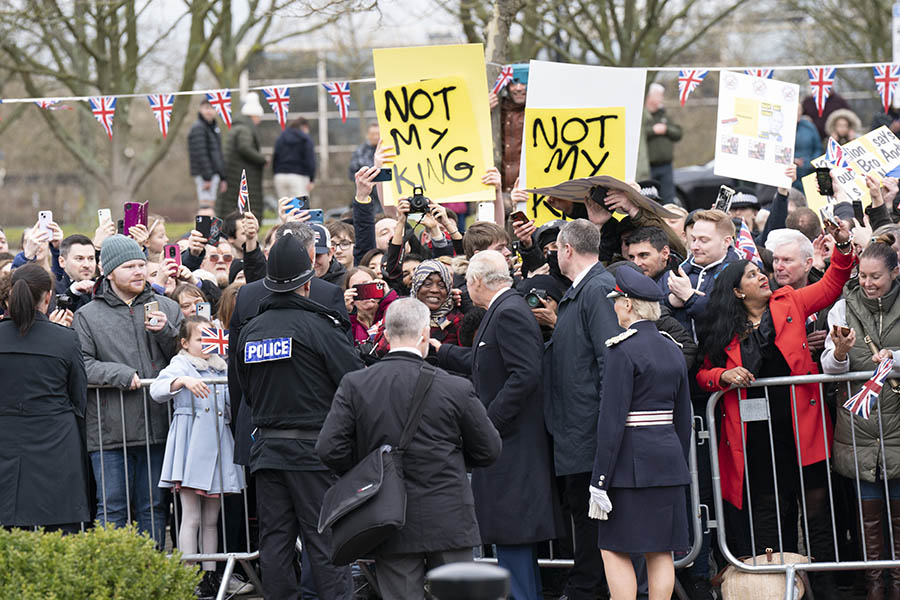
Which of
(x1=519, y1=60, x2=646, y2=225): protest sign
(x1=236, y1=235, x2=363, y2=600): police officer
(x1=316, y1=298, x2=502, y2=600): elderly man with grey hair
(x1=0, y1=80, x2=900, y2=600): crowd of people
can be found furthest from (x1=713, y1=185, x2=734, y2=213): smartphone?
(x1=316, y1=298, x2=502, y2=600): elderly man with grey hair

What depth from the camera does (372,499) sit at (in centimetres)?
600

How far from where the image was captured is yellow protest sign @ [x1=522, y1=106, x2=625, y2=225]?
9.27 meters

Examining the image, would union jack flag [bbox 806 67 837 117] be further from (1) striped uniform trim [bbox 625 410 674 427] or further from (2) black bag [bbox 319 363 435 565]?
(2) black bag [bbox 319 363 435 565]

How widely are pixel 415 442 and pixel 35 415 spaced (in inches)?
108

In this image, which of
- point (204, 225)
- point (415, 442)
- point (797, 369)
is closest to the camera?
point (415, 442)

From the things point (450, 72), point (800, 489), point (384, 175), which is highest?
point (450, 72)

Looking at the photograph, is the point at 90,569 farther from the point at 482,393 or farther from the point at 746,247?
the point at 746,247

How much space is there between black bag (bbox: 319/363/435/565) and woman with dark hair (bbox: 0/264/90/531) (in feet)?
7.51

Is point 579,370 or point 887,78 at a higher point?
point 887,78

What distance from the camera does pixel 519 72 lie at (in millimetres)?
11219

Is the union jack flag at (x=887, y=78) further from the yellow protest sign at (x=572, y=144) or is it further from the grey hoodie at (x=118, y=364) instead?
the grey hoodie at (x=118, y=364)

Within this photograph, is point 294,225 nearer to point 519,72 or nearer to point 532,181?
point 532,181

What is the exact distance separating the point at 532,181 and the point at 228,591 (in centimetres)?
354

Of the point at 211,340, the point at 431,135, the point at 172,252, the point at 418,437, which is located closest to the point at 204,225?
the point at 172,252
